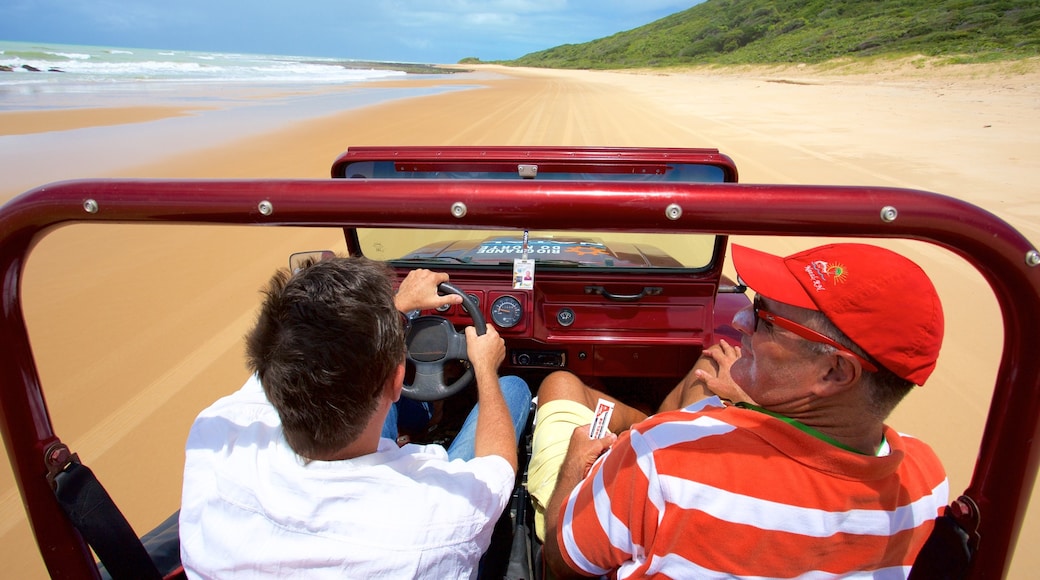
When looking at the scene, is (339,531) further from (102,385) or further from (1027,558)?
(102,385)

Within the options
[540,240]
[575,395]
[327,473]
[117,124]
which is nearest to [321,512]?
[327,473]

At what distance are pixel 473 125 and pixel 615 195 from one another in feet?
48.6

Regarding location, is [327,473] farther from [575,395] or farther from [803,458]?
[575,395]

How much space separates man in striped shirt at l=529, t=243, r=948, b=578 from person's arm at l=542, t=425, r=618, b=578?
0.87 feet

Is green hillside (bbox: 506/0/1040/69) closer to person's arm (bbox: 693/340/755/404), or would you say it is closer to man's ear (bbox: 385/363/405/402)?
person's arm (bbox: 693/340/755/404)

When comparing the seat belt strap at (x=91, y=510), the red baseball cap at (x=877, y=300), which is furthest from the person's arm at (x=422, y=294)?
the red baseball cap at (x=877, y=300)

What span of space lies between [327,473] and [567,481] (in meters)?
0.82

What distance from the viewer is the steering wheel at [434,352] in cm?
220

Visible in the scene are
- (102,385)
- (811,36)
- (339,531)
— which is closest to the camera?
(339,531)

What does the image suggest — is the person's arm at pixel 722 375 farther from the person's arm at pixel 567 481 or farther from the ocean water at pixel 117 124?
the ocean water at pixel 117 124

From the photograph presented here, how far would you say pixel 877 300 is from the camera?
1134mm

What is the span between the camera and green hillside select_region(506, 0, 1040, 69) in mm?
27281

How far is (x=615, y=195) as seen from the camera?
0.91 metres

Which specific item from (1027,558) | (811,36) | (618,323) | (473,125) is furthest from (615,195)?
(811,36)
